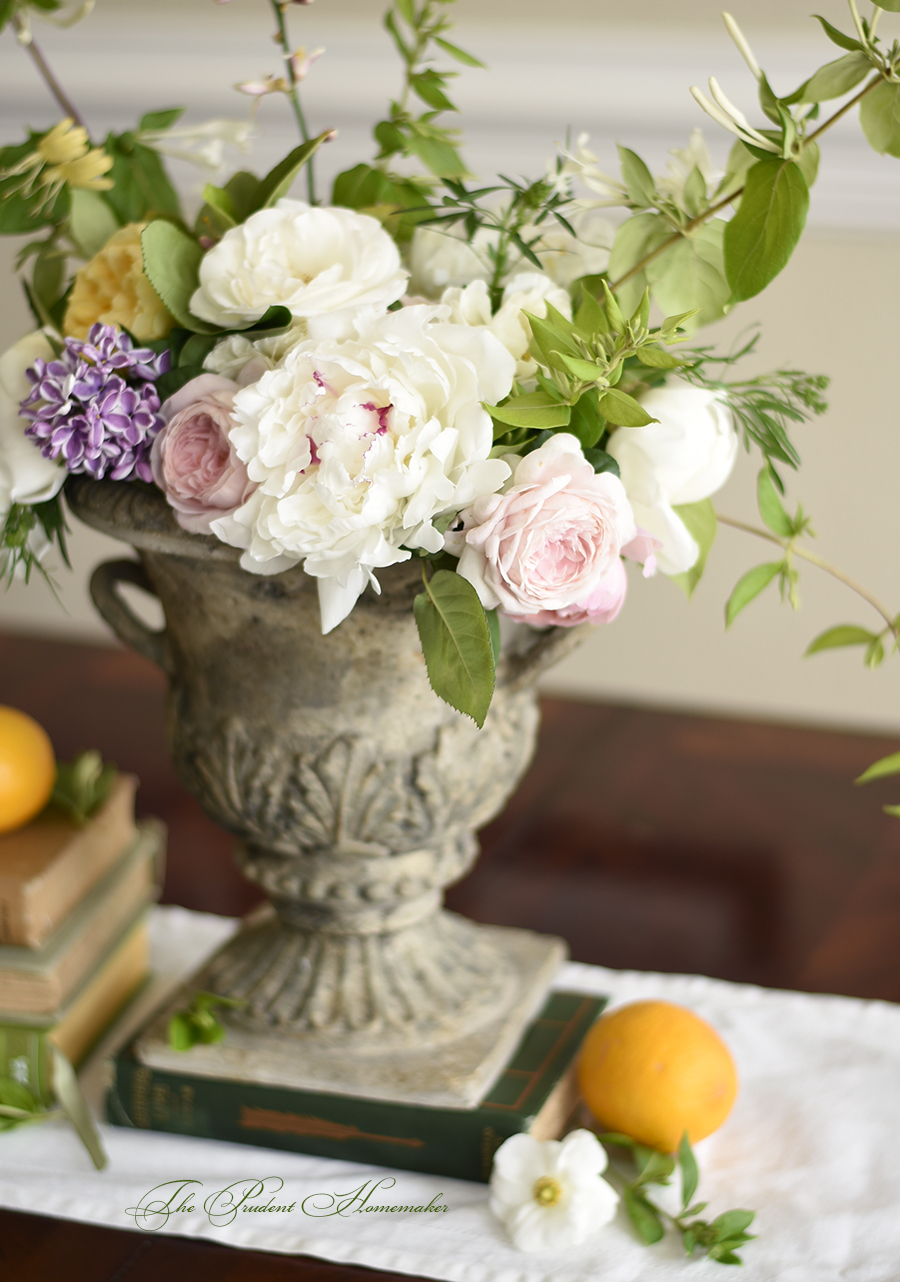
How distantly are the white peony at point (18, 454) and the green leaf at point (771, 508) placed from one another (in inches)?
13.0

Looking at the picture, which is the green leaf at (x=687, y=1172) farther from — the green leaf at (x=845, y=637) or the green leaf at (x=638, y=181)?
the green leaf at (x=638, y=181)

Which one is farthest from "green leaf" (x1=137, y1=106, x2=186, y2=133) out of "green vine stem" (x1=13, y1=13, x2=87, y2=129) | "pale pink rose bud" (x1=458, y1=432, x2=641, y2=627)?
"pale pink rose bud" (x1=458, y1=432, x2=641, y2=627)

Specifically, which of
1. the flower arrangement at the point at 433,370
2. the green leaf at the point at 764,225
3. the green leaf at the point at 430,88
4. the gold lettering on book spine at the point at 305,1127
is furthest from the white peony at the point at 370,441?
the gold lettering on book spine at the point at 305,1127

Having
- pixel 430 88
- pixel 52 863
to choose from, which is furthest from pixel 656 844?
pixel 430 88

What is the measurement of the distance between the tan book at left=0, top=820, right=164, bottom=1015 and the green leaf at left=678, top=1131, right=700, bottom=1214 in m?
0.34

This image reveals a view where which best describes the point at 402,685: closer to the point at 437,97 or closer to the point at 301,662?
the point at 301,662

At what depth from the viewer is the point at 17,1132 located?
0.69 meters

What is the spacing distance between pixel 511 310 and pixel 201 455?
0.15m

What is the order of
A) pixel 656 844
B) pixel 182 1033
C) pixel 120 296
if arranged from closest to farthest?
pixel 120 296
pixel 182 1033
pixel 656 844

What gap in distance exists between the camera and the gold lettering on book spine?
66 centimetres

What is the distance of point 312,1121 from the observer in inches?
26.4

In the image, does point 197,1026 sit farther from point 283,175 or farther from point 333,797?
point 283,175

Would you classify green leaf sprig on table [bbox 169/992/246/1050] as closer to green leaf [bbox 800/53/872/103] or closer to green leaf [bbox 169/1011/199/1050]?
green leaf [bbox 169/1011/199/1050]

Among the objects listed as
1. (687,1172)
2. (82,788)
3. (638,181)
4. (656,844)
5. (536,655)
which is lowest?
(656,844)
